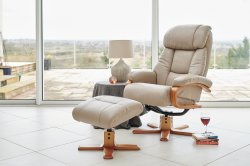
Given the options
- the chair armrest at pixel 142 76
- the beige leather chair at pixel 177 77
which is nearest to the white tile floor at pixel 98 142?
the beige leather chair at pixel 177 77

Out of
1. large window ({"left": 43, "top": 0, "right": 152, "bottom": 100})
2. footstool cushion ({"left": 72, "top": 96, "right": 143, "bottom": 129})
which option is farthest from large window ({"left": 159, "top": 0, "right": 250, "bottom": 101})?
footstool cushion ({"left": 72, "top": 96, "right": 143, "bottom": 129})

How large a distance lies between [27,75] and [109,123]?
2.95m

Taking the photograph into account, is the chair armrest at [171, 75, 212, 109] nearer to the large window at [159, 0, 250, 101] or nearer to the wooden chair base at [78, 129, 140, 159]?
the wooden chair base at [78, 129, 140, 159]

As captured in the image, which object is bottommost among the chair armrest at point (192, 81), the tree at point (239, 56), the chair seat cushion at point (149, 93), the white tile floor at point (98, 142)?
A: the white tile floor at point (98, 142)

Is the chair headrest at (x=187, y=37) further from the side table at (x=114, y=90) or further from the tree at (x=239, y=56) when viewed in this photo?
the tree at (x=239, y=56)

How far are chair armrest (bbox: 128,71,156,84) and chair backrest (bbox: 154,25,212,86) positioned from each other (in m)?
0.10

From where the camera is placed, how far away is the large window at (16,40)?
5285 millimetres

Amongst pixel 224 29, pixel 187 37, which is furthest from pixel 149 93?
pixel 224 29

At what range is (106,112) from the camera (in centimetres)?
293

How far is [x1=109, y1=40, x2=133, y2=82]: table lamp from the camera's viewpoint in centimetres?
408

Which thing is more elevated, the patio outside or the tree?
the tree

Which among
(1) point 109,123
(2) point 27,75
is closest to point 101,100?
(1) point 109,123

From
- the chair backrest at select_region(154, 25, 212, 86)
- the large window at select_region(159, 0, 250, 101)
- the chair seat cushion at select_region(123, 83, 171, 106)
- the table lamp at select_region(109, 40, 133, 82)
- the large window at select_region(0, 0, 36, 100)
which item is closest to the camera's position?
the chair seat cushion at select_region(123, 83, 171, 106)

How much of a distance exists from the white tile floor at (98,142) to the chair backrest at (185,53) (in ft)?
2.12
